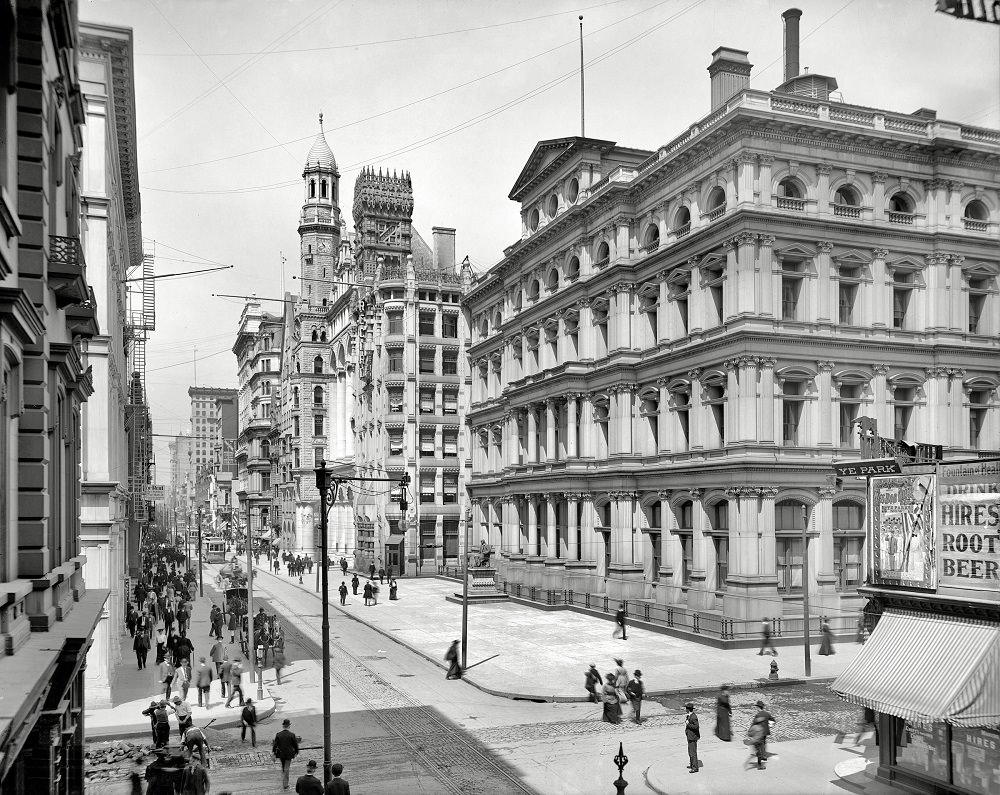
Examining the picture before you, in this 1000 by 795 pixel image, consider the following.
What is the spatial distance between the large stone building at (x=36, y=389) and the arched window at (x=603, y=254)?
34.5 meters

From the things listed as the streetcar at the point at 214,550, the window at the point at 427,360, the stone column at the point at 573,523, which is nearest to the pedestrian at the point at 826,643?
the stone column at the point at 573,523

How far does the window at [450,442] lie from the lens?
7425 centimetres

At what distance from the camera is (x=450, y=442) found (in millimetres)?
74562

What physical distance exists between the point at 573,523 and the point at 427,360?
29.5 m

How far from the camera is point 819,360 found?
36781 mm

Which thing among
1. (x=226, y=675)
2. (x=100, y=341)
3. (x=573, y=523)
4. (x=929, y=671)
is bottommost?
(x=226, y=675)

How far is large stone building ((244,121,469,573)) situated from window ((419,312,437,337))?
0.08 metres

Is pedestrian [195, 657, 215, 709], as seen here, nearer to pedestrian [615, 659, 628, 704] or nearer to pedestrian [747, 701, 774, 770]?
pedestrian [615, 659, 628, 704]

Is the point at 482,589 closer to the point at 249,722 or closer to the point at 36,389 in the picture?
the point at 249,722

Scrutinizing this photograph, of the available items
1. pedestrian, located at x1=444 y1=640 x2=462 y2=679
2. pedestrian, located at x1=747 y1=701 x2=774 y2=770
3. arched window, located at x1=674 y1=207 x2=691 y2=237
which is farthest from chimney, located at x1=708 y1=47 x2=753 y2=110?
pedestrian, located at x1=747 y1=701 x2=774 y2=770

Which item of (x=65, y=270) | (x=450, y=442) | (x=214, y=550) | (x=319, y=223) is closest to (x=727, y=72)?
(x=65, y=270)

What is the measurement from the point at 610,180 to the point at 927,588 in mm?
32928

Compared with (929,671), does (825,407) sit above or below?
above

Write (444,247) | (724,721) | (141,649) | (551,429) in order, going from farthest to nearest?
(444,247), (551,429), (141,649), (724,721)
